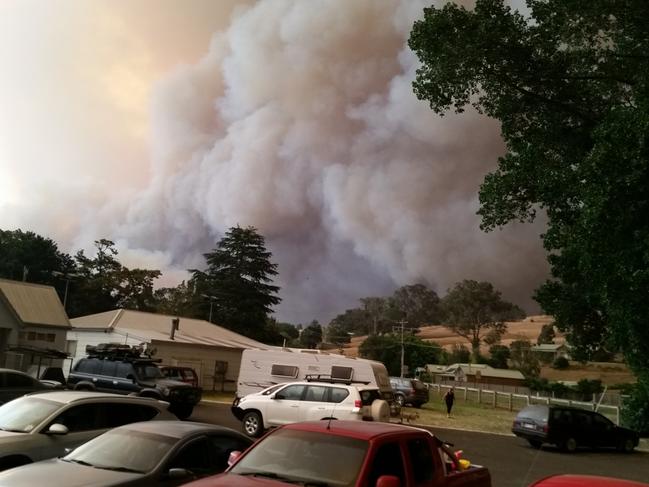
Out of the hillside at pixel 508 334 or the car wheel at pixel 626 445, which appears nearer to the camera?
the car wheel at pixel 626 445

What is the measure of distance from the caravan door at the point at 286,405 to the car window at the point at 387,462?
457 inches

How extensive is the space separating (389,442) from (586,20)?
2309 centimetres

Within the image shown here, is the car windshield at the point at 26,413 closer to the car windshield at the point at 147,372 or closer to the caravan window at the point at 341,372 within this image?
the car windshield at the point at 147,372

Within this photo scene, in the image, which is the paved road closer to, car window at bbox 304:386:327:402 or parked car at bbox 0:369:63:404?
car window at bbox 304:386:327:402

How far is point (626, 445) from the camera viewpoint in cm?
2236

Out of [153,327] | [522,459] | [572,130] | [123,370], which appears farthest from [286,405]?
[153,327]

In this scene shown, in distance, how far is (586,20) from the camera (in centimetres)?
2328

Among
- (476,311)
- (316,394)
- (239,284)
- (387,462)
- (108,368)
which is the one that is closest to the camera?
(387,462)

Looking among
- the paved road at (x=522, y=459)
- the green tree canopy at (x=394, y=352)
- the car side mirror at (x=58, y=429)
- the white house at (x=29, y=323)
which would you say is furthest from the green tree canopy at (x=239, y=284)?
the car side mirror at (x=58, y=429)

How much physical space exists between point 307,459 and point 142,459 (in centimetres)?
210

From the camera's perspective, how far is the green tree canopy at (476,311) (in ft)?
427

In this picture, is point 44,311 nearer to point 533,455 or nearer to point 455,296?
point 533,455

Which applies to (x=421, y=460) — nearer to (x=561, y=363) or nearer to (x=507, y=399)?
(x=507, y=399)

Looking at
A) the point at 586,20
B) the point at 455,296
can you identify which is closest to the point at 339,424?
the point at 586,20
